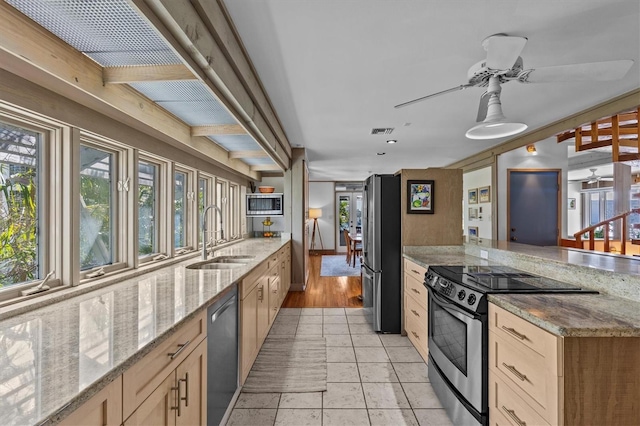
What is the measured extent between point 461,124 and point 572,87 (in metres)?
1.13

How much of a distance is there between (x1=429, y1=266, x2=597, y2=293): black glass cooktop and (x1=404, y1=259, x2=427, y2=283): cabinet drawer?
0.28m

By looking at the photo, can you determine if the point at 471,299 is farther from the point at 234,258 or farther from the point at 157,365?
the point at 234,258

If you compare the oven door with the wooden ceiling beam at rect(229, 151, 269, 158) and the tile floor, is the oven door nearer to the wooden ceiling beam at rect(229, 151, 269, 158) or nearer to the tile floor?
the tile floor

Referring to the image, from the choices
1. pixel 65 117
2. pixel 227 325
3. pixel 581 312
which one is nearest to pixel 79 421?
pixel 227 325

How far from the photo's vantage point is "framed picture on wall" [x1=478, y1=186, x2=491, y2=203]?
5.30m

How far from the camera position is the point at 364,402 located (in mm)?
2100

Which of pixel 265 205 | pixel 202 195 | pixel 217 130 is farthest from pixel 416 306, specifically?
pixel 265 205

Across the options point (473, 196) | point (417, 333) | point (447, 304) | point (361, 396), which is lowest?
point (361, 396)

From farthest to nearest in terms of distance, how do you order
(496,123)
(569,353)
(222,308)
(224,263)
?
(224,263) → (496,123) → (222,308) → (569,353)

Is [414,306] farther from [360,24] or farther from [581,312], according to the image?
[360,24]

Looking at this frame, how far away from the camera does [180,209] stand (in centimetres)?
324

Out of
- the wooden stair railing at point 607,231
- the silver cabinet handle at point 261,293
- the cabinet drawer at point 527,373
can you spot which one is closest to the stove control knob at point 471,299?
the cabinet drawer at point 527,373

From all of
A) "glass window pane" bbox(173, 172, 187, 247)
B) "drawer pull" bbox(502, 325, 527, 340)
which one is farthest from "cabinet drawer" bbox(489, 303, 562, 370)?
"glass window pane" bbox(173, 172, 187, 247)

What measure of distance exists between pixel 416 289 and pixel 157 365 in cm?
234
